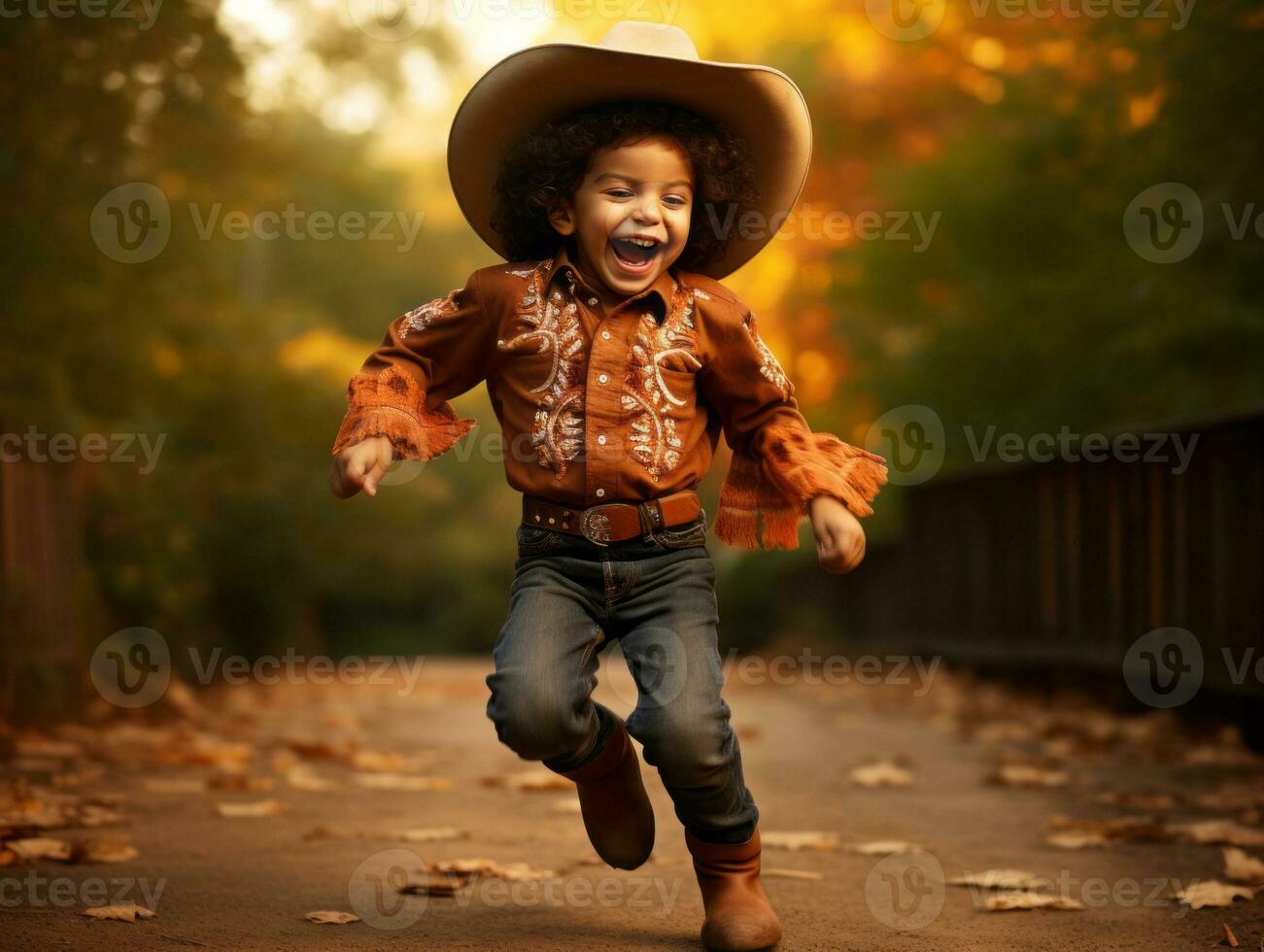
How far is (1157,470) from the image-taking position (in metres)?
6.98

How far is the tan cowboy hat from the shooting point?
3.45 m

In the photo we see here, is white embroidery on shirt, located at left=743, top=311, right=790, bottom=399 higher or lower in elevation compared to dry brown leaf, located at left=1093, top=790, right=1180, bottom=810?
higher

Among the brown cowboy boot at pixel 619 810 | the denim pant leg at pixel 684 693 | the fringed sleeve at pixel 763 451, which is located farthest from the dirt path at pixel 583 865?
the fringed sleeve at pixel 763 451

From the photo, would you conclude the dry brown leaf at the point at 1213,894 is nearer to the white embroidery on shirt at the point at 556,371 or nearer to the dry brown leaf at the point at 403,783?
the white embroidery on shirt at the point at 556,371

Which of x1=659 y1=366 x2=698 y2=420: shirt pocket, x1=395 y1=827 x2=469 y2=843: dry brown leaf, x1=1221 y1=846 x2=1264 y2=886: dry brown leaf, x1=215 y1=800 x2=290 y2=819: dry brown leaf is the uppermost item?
x1=659 y1=366 x2=698 y2=420: shirt pocket

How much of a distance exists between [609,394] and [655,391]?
11 centimetres

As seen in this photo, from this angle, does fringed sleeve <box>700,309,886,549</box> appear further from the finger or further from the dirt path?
the dirt path

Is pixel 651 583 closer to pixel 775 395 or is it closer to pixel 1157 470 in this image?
pixel 775 395

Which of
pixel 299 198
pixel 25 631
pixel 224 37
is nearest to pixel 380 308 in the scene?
pixel 299 198

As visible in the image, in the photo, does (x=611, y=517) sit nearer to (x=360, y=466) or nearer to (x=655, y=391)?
(x=655, y=391)

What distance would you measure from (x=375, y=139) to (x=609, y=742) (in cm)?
2211

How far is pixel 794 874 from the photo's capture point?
397 centimetres

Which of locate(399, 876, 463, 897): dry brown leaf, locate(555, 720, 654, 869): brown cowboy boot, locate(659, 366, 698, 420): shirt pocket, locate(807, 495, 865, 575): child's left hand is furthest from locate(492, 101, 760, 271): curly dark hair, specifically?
locate(399, 876, 463, 897): dry brown leaf

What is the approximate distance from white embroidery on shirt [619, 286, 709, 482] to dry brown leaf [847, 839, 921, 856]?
153cm
